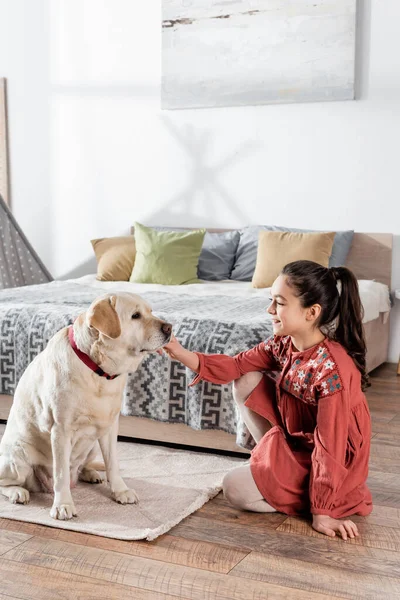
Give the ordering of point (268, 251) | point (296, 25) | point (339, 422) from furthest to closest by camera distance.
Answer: point (296, 25), point (268, 251), point (339, 422)

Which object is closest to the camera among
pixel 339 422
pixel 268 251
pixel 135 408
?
pixel 339 422

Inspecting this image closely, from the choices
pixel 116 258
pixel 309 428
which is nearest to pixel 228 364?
pixel 309 428

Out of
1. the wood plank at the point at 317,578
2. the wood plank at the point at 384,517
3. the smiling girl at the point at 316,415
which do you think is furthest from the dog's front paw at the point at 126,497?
the wood plank at the point at 384,517

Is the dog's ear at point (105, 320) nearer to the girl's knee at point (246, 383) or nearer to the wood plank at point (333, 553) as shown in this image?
the girl's knee at point (246, 383)

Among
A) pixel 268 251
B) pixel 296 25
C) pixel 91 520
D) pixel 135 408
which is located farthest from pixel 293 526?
pixel 296 25

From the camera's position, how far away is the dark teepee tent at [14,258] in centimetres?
507

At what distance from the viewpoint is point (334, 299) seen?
7.43ft

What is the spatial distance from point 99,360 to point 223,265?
8.70 ft

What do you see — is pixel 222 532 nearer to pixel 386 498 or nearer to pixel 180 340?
pixel 386 498

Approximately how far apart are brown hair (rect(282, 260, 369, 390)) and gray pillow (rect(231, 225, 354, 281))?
2.28 meters

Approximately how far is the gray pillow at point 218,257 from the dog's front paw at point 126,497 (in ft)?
8.26

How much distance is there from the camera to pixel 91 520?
7.29 ft

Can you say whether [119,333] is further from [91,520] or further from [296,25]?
[296,25]

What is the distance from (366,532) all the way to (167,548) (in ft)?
1.81
